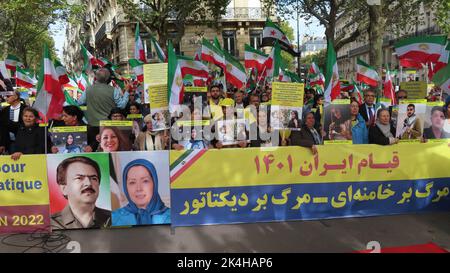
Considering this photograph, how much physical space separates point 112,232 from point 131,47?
107 feet

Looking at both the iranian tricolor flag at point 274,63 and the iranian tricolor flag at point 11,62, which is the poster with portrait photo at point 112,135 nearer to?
the iranian tricolor flag at point 274,63

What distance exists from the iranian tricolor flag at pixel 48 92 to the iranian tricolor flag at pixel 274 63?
4603 millimetres

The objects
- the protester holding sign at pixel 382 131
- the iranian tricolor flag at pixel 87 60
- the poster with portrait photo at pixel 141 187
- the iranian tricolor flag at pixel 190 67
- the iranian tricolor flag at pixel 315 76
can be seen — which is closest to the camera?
the poster with portrait photo at pixel 141 187

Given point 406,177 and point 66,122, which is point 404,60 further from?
point 66,122

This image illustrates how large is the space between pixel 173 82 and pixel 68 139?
1541 millimetres

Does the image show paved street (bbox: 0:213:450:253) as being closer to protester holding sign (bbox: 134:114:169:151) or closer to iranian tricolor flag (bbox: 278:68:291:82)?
protester holding sign (bbox: 134:114:169:151)

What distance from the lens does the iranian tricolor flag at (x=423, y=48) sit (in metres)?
6.43

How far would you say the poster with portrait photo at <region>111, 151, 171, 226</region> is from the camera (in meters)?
4.81

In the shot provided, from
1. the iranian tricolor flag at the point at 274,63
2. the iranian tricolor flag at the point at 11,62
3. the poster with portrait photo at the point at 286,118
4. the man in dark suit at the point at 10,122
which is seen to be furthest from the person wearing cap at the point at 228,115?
the iranian tricolor flag at the point at 11,62

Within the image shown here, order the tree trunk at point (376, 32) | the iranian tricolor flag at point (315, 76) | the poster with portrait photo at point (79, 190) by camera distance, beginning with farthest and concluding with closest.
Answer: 1. the iranian tricolor flag at point (315, 76)
2. the tree trunk at point (376, 32)
3. the poster with portrait photo at point (79, 190)

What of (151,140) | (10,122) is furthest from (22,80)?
(151,140)

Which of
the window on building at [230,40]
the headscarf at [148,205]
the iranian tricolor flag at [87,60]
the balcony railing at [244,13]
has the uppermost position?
the balcony railing at [244,13]

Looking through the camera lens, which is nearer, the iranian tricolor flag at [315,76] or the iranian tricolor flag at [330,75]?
the iranian tricolor flag at [330,75]
